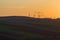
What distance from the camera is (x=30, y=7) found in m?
1.91

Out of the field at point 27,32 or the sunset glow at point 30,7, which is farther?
the sunset glow at point 30,7

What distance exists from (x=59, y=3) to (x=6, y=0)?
922 millimetres

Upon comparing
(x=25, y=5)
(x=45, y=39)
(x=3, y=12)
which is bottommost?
(x=45, y=39)

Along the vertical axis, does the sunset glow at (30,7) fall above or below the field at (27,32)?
above

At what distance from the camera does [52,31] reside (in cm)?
95

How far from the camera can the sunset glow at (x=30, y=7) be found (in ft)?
6.12

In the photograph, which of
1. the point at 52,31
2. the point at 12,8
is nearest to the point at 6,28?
the point at 52,31

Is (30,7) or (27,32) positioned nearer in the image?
(27,32)

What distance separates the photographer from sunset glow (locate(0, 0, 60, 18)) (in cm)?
186

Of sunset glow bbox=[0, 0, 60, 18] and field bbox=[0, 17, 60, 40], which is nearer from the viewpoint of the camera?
field bbox=[0, 17, 60, 40]

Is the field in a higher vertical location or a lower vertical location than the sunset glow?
lower

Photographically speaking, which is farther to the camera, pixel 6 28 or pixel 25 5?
pixel 25 5

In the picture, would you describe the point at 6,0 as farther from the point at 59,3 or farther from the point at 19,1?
the point at 59,3

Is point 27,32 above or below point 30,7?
below
